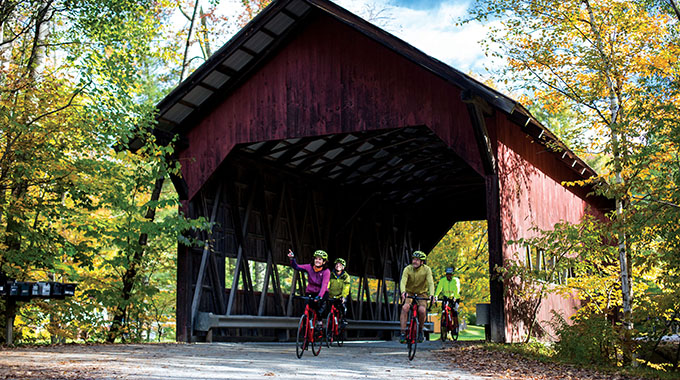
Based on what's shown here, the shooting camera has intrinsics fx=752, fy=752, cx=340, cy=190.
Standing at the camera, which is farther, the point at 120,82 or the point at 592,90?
the point at 592,90

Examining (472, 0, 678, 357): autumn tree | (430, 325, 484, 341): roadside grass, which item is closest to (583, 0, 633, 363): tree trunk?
(472, 0, 678, 357): autumn tree

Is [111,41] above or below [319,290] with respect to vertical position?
above

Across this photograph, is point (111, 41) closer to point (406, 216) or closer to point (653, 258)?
point (653, 258)

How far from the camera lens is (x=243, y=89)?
15219mm

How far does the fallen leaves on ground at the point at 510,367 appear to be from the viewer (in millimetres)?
9039

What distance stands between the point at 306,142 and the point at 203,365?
827cm

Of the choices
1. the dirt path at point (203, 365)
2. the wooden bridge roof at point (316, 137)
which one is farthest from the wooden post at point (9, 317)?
the wooden bridge roof at point (316, 137)

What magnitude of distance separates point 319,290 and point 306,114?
4177mm

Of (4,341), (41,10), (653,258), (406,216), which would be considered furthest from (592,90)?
(4,341)

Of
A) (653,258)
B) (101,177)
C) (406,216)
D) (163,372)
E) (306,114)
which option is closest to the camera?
(163,372)

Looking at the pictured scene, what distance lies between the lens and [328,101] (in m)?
14.4

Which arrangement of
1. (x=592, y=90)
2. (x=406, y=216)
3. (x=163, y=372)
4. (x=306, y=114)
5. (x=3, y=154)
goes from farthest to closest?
(x=406, y=216) → (x=592, y=90) → (x=306, y=114) → (x=3, y=154) → (x=163, y=372)

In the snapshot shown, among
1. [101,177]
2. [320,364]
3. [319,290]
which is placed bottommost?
[320,364]

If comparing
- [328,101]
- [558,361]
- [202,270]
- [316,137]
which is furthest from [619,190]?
[202,270]
